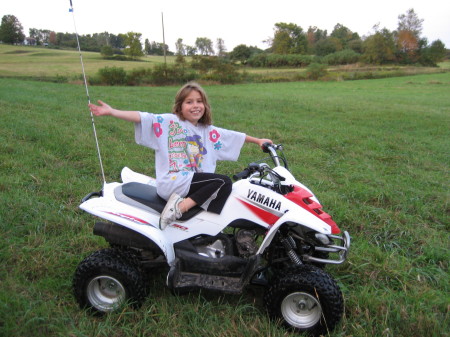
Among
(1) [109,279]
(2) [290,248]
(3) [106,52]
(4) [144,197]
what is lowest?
(1) [109,279]

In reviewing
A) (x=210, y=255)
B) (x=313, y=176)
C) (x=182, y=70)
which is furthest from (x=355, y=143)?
(x=182, y=70)

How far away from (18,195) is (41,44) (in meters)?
37.5

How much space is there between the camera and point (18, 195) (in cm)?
441

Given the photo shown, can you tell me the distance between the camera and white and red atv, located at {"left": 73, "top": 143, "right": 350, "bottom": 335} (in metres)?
2.59

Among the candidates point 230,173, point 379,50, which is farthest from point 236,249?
point 379,50

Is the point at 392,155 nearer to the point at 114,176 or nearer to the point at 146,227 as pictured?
the point at 114,176

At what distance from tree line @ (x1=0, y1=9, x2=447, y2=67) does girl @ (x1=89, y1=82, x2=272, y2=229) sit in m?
31.3

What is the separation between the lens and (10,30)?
90.5 feet

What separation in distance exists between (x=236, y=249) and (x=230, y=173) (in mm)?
2936

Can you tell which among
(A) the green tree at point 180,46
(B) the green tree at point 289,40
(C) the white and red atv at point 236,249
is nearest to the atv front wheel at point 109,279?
(C) the white and red atv at point 236,249

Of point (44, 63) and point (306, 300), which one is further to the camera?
point (44, 63)

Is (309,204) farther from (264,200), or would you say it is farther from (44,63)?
(44,63)

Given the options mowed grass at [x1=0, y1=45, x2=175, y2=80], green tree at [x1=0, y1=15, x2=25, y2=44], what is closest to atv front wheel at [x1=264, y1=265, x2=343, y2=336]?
mowed grass at [x1=0, y1=45, x2=175, y2=80]

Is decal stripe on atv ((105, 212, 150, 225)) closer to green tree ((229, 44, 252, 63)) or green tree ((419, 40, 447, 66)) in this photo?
green tree ((229, 44, 252, 63))
